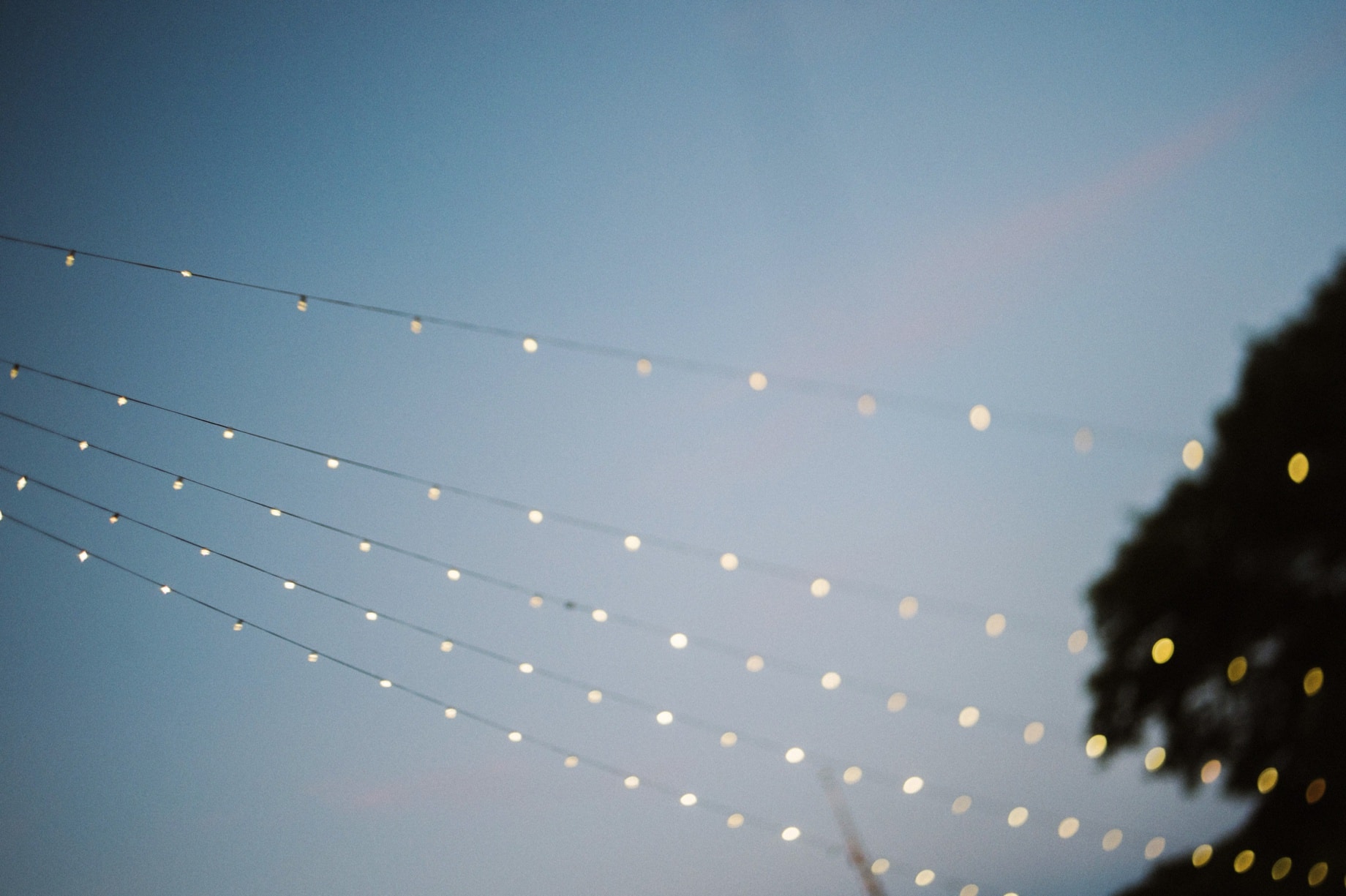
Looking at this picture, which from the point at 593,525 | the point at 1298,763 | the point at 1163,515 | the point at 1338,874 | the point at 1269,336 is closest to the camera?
the point at 593,525

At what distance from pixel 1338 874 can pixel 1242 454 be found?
3.84 metres

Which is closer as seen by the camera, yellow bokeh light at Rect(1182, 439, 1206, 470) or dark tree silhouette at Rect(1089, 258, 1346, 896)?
yellow bokeh light at Rect(1182, 439, 1206, 470)

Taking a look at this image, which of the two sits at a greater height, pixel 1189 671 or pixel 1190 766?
pixel 1189 671

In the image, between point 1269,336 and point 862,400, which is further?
point 1269,336

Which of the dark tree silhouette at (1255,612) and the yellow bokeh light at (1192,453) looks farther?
the dark tree silhouette at (1255,612)

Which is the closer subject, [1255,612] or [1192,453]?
[1192,453]

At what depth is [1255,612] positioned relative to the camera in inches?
308

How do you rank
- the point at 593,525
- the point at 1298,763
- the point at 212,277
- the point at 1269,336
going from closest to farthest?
the point at 212,277
the point at 593,525
the point at 1298,763
the point at 1269,336

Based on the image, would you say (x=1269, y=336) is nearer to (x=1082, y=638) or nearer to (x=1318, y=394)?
(x=1318, y=394)

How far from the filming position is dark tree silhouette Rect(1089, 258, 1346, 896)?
273 inches

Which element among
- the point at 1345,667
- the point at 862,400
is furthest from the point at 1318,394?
the point at 862,400

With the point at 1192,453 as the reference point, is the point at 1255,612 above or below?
below

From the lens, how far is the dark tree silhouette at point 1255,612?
6945mm

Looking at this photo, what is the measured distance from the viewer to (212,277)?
421 centimetres
